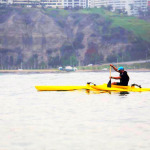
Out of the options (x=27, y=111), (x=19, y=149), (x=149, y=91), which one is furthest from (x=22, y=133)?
(x=149, y=91)

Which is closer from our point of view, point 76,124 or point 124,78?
point 76,124

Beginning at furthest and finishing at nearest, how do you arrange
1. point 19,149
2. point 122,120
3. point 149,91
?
point 149,91, point 122,120, point 19,149

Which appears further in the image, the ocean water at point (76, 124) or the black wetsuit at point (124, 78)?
the black wetsuit at point (124, 78)

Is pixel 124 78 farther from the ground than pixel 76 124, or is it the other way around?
pixel 124 78

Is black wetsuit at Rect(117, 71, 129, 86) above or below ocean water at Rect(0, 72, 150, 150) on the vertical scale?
above

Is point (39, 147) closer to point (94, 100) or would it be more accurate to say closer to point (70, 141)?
point (70, 141)

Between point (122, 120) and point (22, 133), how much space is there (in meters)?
7.60

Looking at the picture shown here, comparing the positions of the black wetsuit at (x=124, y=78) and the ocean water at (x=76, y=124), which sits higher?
the black wetsuit at (x=124, y=78)

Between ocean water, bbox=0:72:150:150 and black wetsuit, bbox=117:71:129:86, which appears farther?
black wetsuit, bbox=117:71:129:86

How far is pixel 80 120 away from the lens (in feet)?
110

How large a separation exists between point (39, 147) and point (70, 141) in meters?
2.03

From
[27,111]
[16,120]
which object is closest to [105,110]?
[27,111]

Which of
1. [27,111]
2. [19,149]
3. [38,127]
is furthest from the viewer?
[27,111]

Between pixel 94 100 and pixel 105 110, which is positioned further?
pixel 94 100
